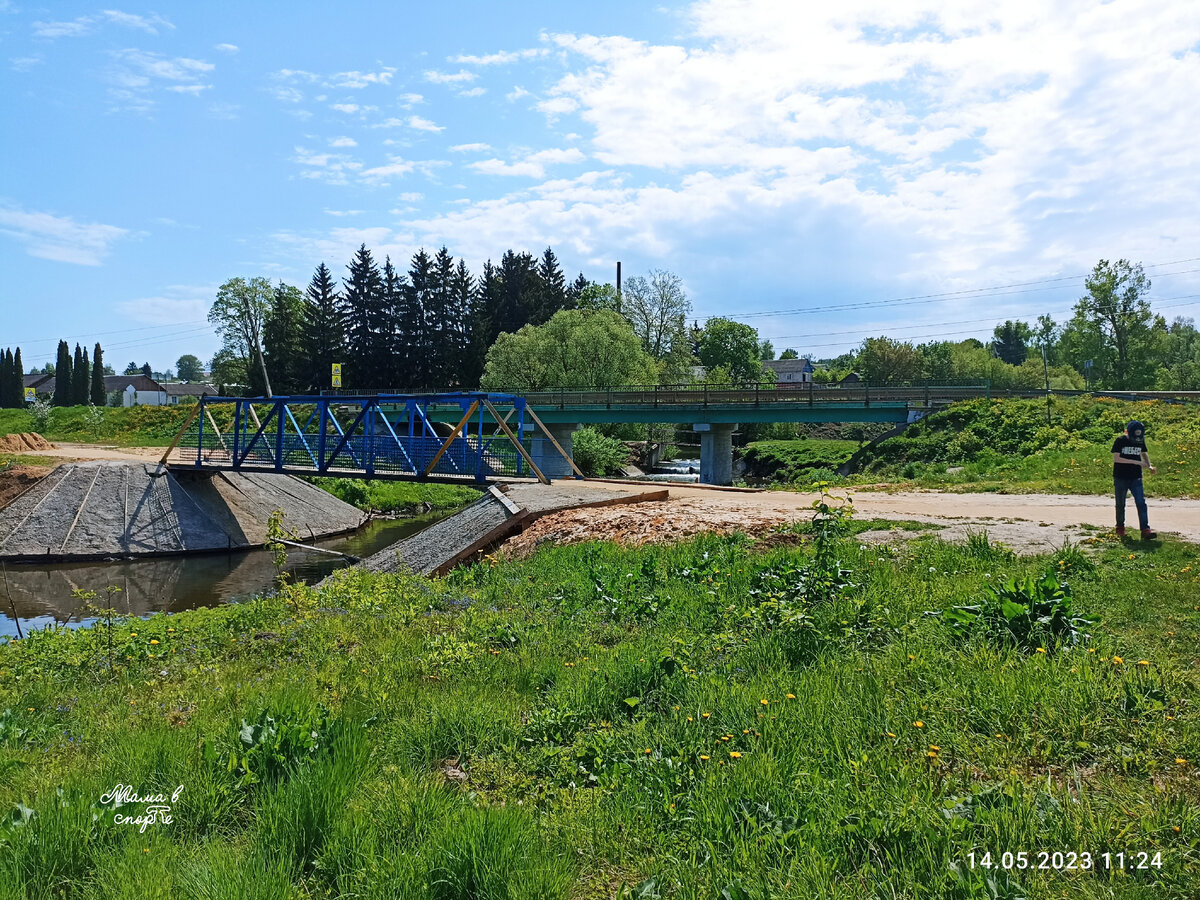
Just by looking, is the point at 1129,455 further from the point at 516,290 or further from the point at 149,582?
the point at 516,290

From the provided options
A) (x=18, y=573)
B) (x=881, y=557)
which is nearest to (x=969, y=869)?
(x=881, y=557)

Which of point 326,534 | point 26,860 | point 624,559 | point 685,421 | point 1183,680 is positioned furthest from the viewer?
point 685,421

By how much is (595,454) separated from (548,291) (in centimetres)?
4251

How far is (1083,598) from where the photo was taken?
7.09m

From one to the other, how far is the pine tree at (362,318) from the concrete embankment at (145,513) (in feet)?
149

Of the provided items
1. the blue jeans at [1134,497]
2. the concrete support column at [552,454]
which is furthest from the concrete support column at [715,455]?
the blue jeans at [1134,497]

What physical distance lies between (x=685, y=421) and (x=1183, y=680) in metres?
37.1

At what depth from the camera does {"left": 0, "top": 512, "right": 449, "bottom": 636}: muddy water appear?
1794 centimetres

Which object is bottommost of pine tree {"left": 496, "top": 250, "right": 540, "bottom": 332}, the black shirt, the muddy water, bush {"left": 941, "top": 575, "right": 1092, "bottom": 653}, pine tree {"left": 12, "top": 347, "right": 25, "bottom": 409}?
the muddy water

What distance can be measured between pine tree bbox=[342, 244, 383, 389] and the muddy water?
165 feet

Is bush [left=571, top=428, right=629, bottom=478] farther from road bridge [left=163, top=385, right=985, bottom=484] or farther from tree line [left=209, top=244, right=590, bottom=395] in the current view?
tree line [left=209, top=244, right=590, bottom=395]

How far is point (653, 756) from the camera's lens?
456cm

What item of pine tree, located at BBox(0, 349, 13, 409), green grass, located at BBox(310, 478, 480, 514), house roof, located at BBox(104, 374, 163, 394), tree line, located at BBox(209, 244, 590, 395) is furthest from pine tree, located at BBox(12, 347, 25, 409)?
green grass, located at BBox(310, 478, 480, 514)

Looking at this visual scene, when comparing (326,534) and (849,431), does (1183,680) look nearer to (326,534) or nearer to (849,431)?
(326,534)
